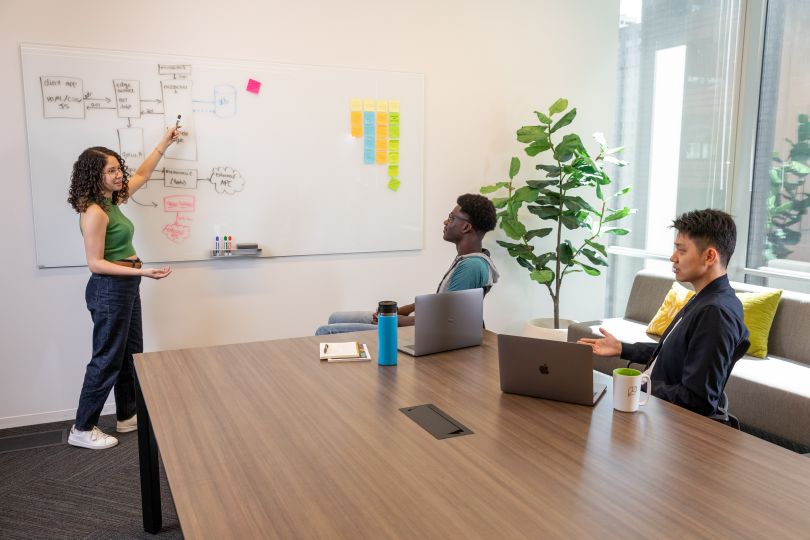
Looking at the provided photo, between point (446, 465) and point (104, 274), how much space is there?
7.72 feet

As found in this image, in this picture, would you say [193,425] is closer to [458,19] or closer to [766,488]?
[766,488]

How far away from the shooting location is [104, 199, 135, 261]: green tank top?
3.12 m

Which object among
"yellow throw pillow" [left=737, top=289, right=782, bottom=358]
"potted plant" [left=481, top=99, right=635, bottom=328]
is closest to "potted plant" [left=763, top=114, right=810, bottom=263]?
"yellow throw pillow" [left=737, top=289, right=782, bottom=358]

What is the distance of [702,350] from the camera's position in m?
1.88

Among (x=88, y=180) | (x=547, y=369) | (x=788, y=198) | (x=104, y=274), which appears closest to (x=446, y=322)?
(x=547, y=369)

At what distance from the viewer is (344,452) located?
4.78 ft

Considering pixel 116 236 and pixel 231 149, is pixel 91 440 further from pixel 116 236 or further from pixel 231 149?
pixel 231 149

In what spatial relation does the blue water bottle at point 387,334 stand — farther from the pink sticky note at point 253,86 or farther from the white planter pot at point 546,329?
the white planter pot at point 546,329

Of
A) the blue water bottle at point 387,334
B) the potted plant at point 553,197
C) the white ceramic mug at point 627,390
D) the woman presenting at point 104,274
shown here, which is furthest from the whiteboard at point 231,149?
the white ceramic mug at point 627,390

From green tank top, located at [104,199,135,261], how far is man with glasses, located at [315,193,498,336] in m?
1.21

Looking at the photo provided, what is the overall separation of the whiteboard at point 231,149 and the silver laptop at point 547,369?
2.46 m

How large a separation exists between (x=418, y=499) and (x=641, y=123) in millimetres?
4603

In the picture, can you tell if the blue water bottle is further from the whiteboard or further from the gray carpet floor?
the whiteboard

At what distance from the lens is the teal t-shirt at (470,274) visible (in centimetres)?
283
